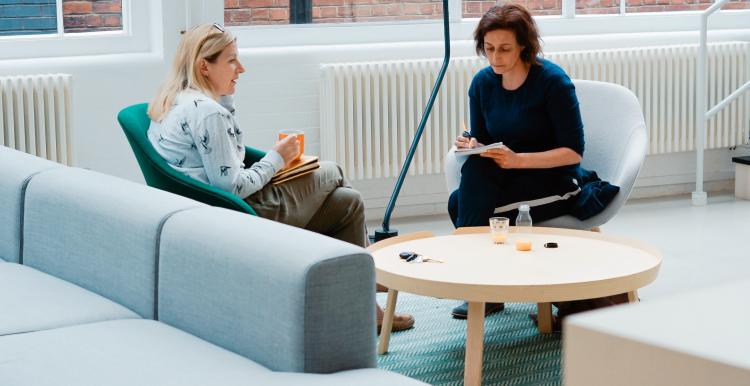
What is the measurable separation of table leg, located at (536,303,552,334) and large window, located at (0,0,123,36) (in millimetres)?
2669

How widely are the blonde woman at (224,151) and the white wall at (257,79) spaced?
1.43 m

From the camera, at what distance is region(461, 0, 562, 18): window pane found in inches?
245

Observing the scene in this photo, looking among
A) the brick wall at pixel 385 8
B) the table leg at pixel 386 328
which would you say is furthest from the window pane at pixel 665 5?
the table leg at pixel 386 328

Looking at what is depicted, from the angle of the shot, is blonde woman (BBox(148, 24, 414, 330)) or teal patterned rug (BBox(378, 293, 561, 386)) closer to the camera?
teal patterned rug (BBox(378, 293, 561, 386))

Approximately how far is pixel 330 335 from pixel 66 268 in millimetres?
994

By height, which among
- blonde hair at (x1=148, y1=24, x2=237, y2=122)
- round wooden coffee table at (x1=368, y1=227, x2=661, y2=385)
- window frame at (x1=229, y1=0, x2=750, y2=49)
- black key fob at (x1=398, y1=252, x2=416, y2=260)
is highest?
window frame at (x1=229, y1=0, x2=750, y2=49)

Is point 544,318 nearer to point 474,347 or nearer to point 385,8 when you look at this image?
point 474,347

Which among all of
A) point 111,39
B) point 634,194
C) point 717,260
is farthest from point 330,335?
point 634,194

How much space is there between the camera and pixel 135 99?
5.25 m

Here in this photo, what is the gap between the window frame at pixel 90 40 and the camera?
5.21 metres

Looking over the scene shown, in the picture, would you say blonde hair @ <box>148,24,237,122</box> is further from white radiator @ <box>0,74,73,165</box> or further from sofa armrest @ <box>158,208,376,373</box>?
sofa armrest @ <box>158,208,376,373</box>

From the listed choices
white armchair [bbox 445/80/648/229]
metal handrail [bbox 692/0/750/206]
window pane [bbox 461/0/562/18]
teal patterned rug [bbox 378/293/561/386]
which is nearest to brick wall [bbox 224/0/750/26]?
window pane [bbox 461/0/562/18]

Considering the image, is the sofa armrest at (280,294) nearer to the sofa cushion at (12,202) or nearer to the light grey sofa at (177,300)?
the light grey sofa at (177,300)

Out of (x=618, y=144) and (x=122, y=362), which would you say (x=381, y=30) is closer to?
(x=618, y=144)
